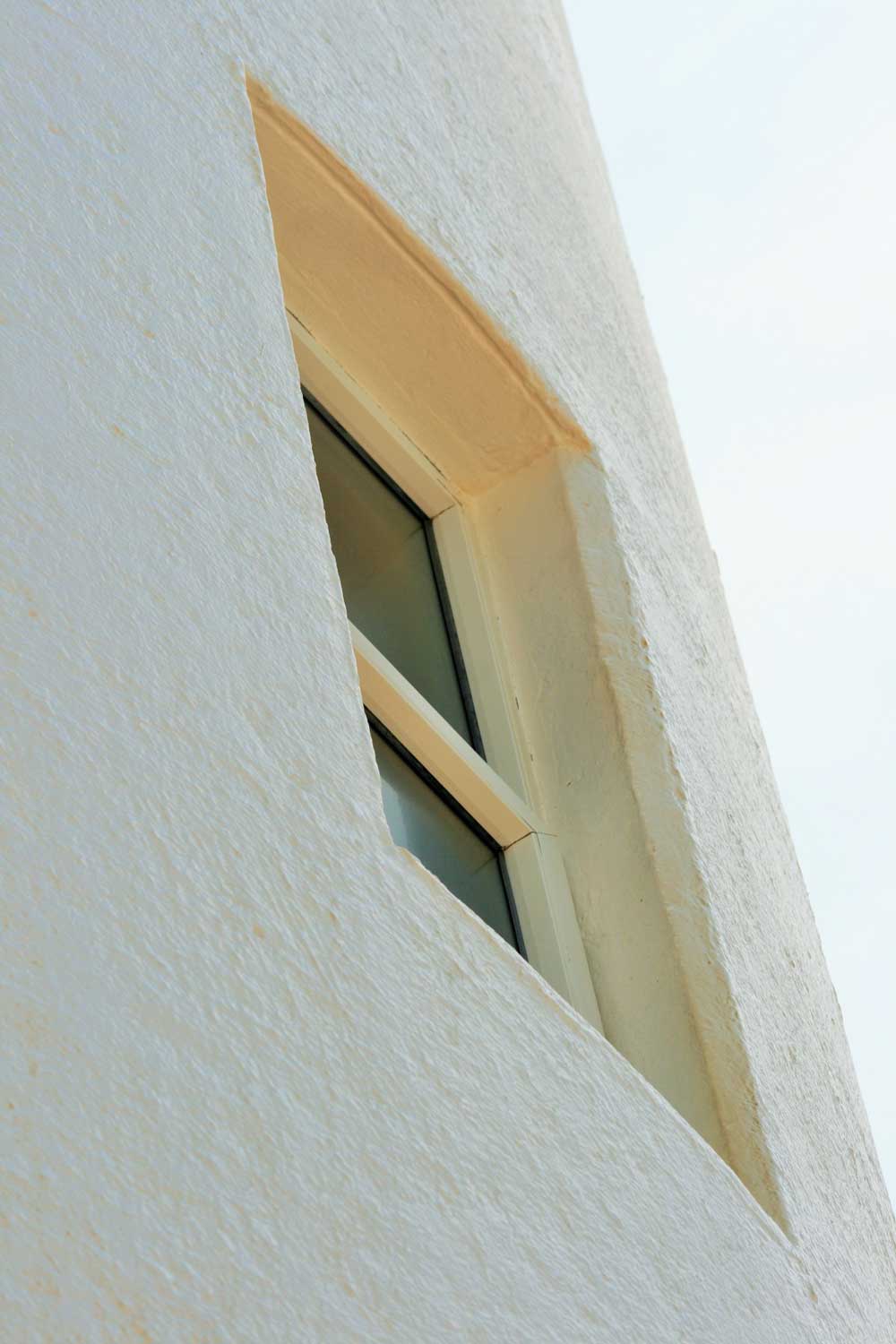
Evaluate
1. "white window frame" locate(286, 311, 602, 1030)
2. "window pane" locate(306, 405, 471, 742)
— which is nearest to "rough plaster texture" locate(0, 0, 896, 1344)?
"white window frame" locate(286, 311, 602, 1030)

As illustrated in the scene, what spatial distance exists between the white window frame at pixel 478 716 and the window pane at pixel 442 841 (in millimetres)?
24

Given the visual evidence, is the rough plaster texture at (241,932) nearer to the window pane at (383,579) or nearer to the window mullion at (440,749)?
the window mullion at (440,749)

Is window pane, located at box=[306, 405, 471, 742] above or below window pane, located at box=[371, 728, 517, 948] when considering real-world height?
above

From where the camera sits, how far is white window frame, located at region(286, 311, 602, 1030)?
245 cm

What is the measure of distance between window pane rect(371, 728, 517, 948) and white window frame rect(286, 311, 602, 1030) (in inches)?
0.9

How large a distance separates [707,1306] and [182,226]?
1.27 m

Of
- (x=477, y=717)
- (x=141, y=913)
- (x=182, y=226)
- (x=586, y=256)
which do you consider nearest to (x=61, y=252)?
(x=182, y=226)

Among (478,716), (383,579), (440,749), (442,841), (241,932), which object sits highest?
(383,579)

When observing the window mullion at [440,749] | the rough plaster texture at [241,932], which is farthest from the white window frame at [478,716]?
the rough plaster texture at [241,932]

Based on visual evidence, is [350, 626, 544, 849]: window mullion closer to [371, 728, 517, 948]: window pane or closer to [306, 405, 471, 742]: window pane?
[371, 728, 517, 948]: window pane

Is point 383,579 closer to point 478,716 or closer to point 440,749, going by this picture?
point 478,716

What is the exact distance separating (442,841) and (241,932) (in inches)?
40.2

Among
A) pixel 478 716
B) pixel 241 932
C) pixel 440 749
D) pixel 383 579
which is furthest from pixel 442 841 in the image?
pixel 241 932

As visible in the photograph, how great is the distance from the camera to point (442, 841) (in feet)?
8.18
